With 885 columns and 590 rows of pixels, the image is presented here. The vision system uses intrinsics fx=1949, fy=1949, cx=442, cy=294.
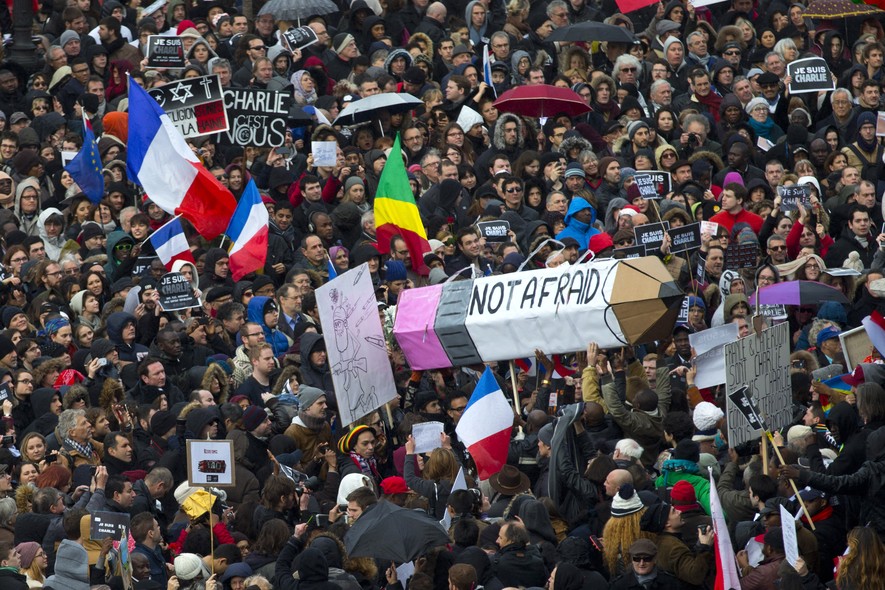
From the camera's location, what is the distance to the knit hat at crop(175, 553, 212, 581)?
1227 cm

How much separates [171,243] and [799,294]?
564 centimetres

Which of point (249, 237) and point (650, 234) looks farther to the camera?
point (249, 237)

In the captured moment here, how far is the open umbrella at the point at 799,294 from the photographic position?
1595 cm

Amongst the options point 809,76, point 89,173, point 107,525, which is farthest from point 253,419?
point 809,76

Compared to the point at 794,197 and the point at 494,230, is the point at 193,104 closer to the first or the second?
the point at 494,230

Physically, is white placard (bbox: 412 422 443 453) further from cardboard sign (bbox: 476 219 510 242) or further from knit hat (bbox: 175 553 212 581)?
cardboard sign (bbox: 476 219 510 242)

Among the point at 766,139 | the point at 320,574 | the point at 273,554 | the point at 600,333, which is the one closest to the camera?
the point at 320,574

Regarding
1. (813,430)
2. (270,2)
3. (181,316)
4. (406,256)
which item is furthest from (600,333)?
(270,2)

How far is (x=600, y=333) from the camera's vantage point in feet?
48.2

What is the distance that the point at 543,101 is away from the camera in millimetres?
20453

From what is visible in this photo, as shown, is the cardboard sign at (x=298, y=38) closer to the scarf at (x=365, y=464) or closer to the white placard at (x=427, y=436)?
the scarf at (x=365, y=464)

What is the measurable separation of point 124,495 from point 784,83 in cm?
1032

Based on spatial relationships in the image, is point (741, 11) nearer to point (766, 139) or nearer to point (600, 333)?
point (766, 139)

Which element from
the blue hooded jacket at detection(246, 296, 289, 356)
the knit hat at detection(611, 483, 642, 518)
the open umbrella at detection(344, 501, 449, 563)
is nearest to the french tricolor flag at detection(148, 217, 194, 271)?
the blue hooded jacket at detection(246, 296, 289, 356)
